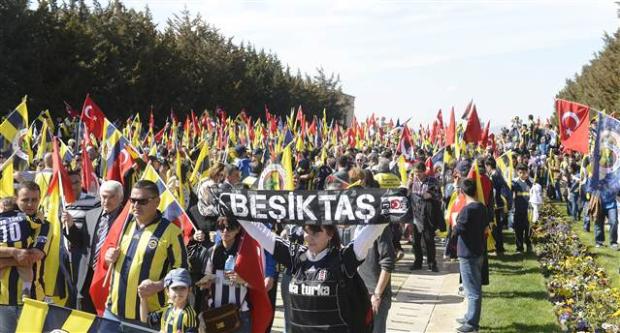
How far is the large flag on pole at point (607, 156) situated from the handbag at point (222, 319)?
5.77 m

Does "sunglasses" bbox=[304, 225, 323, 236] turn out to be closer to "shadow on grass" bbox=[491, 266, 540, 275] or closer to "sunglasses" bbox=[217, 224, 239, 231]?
"sunglasses" bbox=[217, 224, 239, 231]

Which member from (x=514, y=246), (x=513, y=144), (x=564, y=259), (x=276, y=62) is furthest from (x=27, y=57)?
(x=276, y=62)

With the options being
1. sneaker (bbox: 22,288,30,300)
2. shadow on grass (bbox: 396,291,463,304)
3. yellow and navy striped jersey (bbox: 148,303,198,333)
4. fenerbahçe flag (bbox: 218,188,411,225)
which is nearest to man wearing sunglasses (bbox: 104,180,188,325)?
yellow and navy striped jersey (bbox: 148,303,198,333)

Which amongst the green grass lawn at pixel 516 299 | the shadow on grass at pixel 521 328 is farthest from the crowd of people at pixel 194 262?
the green grass lawn at pixel 516 299

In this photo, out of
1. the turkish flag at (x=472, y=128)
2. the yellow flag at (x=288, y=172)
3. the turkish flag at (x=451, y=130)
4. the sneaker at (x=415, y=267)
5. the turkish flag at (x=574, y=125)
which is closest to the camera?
the yellow flag at (x=288, y=172)

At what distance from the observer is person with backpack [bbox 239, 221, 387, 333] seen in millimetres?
5020

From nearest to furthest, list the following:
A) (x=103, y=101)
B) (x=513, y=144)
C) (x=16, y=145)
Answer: (x=16, y=145) → (x=513, y=144) → (x=103, y=101)

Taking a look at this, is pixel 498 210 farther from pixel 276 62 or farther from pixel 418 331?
pixel 276 62

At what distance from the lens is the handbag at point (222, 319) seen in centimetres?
577

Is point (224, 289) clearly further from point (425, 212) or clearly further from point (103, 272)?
point (425, 212)

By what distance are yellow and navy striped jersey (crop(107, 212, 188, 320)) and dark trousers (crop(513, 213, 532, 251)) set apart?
10177 millimetres

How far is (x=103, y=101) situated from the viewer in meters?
42.8

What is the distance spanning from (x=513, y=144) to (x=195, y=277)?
2830cm

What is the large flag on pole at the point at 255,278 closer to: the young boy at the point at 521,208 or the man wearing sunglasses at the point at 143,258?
the man wearing sunglasses at the point at 143,258
